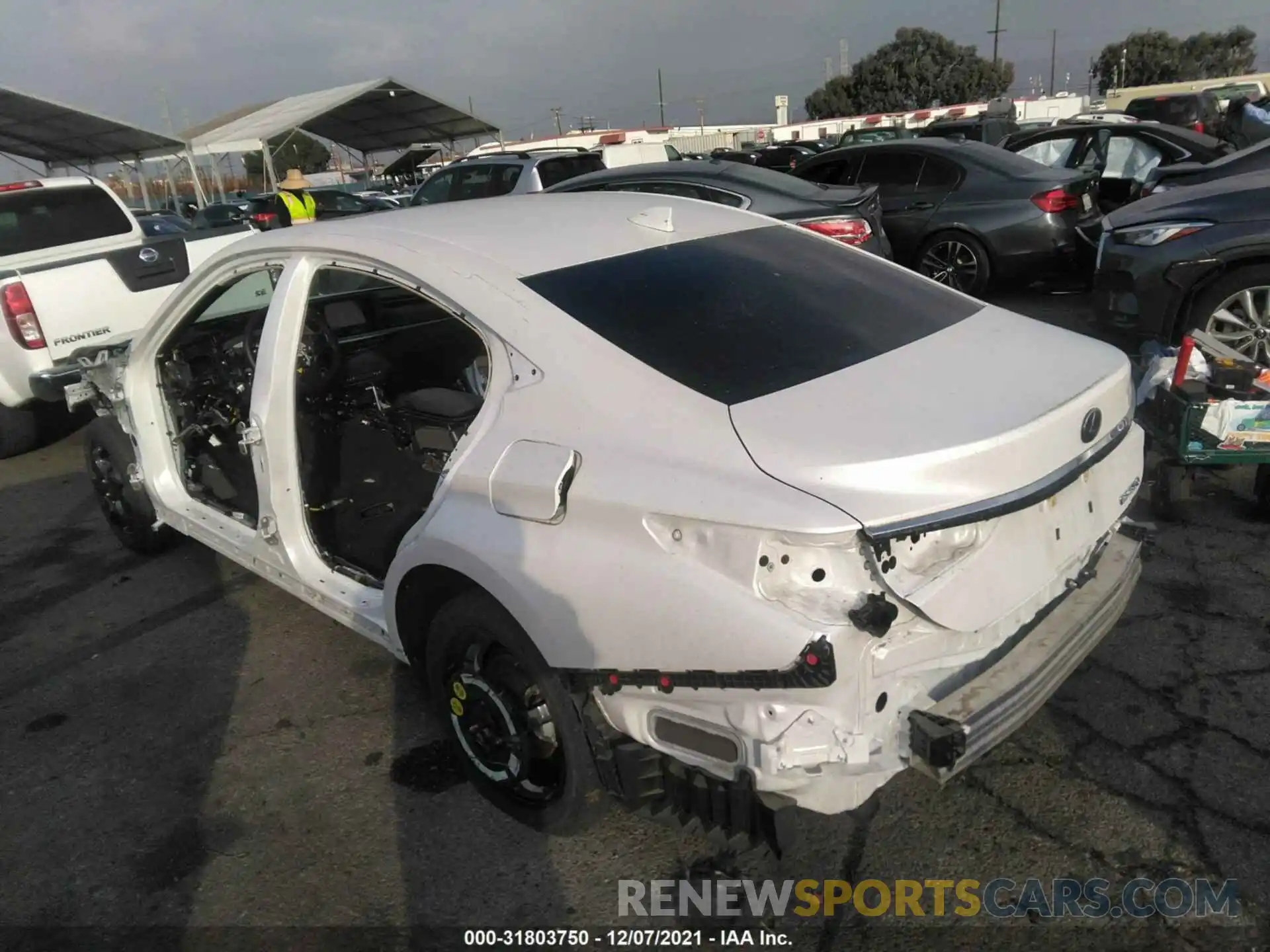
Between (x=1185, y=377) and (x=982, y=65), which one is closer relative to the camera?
(x=1185, y=377)

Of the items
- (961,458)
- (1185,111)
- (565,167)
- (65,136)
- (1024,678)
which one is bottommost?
(1024,678)

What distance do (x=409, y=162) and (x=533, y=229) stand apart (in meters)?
33.0

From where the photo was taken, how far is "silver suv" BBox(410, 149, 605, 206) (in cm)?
1076

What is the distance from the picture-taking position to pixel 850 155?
9508 millimetres

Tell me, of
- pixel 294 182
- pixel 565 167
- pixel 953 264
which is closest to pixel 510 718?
pixel 953 264

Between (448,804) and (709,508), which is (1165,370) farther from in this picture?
(448,804)

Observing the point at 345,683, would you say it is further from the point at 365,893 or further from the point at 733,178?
the point at 733,178

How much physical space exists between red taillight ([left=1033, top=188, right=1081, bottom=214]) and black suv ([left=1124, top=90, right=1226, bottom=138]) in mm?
11474

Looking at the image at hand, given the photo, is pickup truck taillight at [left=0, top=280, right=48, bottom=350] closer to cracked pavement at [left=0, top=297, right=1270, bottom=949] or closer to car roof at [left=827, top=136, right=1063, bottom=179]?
cracked pavement at [left=0, top=297, right=1270, bottom=949]

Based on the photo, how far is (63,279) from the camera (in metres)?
6.17

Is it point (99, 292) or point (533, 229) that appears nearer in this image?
point (533, 229)

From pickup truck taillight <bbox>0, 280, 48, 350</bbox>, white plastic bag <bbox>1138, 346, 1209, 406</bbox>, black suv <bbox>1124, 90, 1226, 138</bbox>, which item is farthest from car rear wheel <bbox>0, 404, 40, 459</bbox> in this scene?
black suv <bbox>1124, 90, 1226, 138</bbox>

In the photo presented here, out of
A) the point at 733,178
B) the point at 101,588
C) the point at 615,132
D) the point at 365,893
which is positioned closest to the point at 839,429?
the point at 365,893

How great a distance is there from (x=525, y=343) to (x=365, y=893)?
1.53 m
